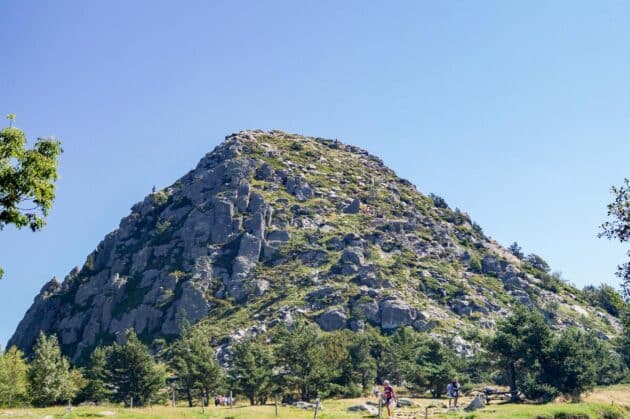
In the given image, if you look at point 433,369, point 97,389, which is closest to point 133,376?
point 97,389

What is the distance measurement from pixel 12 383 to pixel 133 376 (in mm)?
19163

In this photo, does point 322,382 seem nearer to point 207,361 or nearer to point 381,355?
point 207,361

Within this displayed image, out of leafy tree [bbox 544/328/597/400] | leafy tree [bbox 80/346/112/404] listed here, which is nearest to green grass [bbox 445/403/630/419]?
leafy tree [bbox 544/328/597/400]

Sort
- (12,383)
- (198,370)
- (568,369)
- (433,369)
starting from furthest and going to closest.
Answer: (198,370) → (12,383) → (433,369) → (568,369)

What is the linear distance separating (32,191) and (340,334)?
9677 cm

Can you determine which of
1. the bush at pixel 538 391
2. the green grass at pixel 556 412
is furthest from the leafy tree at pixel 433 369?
the green grass at pixel 556 412

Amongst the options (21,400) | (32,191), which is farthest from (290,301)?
(32,191)

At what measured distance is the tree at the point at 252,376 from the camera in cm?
8281

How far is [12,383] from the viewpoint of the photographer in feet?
270

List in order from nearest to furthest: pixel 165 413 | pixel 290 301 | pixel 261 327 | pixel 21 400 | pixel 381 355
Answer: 1. pixel 165 413
2. pixel 21 400
3. pixel 381 355
4. pixel 261 327
5. pixel 290 301

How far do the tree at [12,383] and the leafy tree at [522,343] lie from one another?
72.8 m

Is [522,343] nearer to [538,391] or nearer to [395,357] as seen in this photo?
[538,391]

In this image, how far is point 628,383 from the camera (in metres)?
96.9

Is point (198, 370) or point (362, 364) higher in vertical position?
point (198, 370)
